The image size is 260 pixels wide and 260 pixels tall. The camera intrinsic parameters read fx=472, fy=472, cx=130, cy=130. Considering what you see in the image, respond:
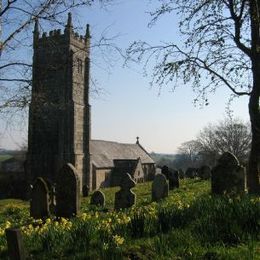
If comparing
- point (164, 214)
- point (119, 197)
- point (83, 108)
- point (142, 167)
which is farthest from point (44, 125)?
point (164, 214)

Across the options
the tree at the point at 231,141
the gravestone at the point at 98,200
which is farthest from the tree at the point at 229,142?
the gravestone at the point at 98,200

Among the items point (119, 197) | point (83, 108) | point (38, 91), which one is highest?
point (83, 108)

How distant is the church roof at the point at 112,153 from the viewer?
224ft

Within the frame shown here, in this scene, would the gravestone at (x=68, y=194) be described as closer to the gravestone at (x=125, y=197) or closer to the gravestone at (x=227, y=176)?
the gravestone at (x=125, y=197)

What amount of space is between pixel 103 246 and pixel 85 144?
56.9 m

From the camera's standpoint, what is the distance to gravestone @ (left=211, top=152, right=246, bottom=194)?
12.8 metres

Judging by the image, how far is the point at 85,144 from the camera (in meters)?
62.1

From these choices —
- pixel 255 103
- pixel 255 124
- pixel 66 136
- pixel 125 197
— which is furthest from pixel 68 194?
pixel 66 136

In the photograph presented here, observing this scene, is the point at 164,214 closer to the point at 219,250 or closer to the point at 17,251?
the point at 219,250

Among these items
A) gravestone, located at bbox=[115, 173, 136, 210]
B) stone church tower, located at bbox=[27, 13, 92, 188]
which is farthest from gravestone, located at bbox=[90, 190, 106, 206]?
stone church tower, located at bbox=[27, 13, 92, 188]

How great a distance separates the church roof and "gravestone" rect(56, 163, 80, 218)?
2082 inches

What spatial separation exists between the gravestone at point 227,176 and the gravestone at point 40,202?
4.74m

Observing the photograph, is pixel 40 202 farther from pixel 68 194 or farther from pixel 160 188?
pixel 160 188

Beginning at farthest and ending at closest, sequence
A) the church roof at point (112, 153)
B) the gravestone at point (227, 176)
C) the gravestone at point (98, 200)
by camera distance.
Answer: the church roof at point (112, 153)
the gravestone at point (98, 200)
the gravestone at point (227, 176)
